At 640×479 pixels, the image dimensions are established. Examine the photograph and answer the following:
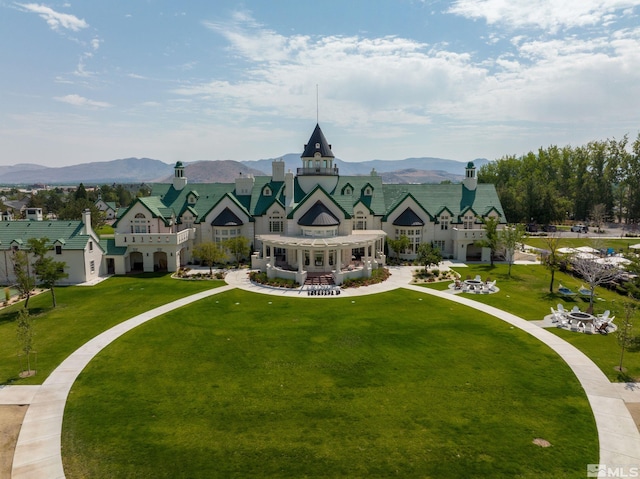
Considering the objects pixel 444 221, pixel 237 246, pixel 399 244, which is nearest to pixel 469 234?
pixel 444 221

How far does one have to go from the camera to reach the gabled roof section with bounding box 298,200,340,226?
49.8 metres

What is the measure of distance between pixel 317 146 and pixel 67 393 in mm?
43697

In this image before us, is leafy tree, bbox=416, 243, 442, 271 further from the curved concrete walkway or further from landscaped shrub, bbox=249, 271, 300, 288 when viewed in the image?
landscaped shrub, bbox=249, 271, 300, 288

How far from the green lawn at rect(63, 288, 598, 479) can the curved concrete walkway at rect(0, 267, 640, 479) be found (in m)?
0.59

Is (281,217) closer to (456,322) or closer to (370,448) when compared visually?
(456,322)

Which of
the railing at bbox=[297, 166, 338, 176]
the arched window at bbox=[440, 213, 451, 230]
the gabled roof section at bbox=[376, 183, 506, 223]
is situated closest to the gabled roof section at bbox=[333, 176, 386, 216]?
the gabled roof section at bbox=[376, 183, 506, 223]

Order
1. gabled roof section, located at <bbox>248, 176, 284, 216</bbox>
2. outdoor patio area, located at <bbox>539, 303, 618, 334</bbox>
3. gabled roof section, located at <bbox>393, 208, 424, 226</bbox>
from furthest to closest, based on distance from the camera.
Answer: gabled roof section, located at <bbox>248, 176, 284, 216</bbox> → gabled roof section, located at <bbox>393, 208, 424, 226</bbox> → outdoor patio area, located at <bbox>539, 303, 618, 334</bbox>

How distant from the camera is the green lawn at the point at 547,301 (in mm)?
25750

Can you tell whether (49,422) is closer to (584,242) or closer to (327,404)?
(327,404)

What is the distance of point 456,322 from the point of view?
32.7 metres

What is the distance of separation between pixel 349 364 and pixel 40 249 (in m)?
30.0

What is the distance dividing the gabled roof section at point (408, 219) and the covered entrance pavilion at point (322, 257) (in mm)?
4693

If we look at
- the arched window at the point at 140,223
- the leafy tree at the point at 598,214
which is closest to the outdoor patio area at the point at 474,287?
the arched window at the point at 140,223

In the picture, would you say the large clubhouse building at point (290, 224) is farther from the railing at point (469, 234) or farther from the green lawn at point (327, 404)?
the green lawn at point (327, 404)
